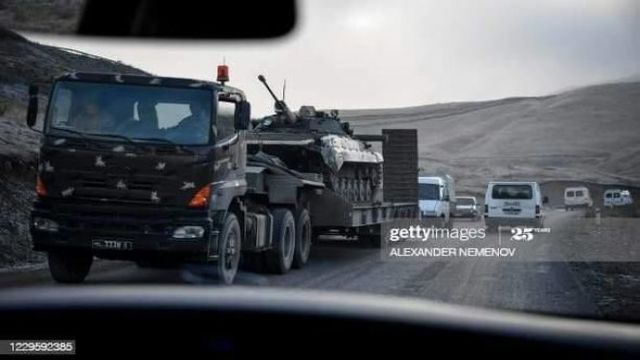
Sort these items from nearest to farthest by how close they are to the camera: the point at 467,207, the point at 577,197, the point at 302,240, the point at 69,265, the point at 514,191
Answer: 1. the point at 69,265
2. the point at 302,240
3. the point at 514,191
4. the point at 577,197
5. the point at 467,207

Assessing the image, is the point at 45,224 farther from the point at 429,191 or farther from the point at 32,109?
the point at 429,191

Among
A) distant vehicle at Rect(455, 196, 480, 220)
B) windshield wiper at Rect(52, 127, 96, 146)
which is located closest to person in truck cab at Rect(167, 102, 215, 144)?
windshield wiper at Rect(52, 127, 96, 146)

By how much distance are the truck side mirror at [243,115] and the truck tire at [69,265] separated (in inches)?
83.5

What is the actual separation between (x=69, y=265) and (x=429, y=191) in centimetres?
762

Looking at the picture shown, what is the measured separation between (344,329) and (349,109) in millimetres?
5940

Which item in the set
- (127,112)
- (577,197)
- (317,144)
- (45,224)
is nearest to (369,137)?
(317,144)

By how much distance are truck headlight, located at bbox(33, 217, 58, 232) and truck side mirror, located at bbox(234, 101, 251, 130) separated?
2214 millimetres

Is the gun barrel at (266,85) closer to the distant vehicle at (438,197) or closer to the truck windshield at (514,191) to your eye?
the truck windshield at (514,191)

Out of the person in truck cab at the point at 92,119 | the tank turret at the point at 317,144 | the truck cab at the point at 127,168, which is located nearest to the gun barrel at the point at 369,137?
the tank turret at the point at 317,144

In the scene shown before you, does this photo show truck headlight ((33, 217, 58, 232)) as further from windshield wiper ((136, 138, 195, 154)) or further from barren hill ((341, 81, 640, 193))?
barren hill ((341, 81, 640, 193))

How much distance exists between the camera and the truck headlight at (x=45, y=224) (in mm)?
8836

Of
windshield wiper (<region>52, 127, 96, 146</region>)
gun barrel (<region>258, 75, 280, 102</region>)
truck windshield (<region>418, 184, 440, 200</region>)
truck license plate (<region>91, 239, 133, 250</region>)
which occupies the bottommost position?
truck license plate (<region>91, 239, 133, 250</region>)

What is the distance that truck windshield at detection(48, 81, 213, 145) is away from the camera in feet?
28.8

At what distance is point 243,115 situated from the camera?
32.0 ft
